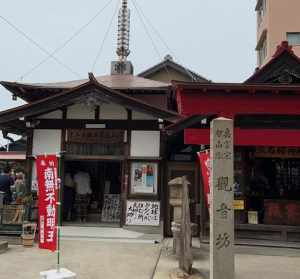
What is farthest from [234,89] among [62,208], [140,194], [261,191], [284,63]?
[62,208]

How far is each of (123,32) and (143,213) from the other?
35.3ft

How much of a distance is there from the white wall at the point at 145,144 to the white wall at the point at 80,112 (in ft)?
5.22

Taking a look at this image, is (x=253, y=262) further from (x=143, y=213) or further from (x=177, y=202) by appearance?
(x=143, y=213)

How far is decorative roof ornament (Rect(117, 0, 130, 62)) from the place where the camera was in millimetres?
20406

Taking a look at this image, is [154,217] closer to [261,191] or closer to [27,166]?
[261,191]

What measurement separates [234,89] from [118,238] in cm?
549

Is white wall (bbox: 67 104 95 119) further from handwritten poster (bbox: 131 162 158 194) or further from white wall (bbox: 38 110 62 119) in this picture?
handwritten poster (bbox: 131 162 158 194)

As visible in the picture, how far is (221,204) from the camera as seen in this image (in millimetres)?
6852

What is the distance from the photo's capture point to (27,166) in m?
13.6

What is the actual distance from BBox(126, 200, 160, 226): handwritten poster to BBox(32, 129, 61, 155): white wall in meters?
3.07

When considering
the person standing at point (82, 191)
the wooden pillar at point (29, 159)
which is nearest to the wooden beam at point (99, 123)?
the wooden pillar at point (29, 159)

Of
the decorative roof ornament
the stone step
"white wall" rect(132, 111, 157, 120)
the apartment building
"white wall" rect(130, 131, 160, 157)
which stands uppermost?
the apartment building

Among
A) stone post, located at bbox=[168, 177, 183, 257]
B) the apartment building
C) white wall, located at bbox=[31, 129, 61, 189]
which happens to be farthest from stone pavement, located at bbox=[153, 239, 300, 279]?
the apartment building

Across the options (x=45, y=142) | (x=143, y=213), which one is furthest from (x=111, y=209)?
(x=45, y=142)
